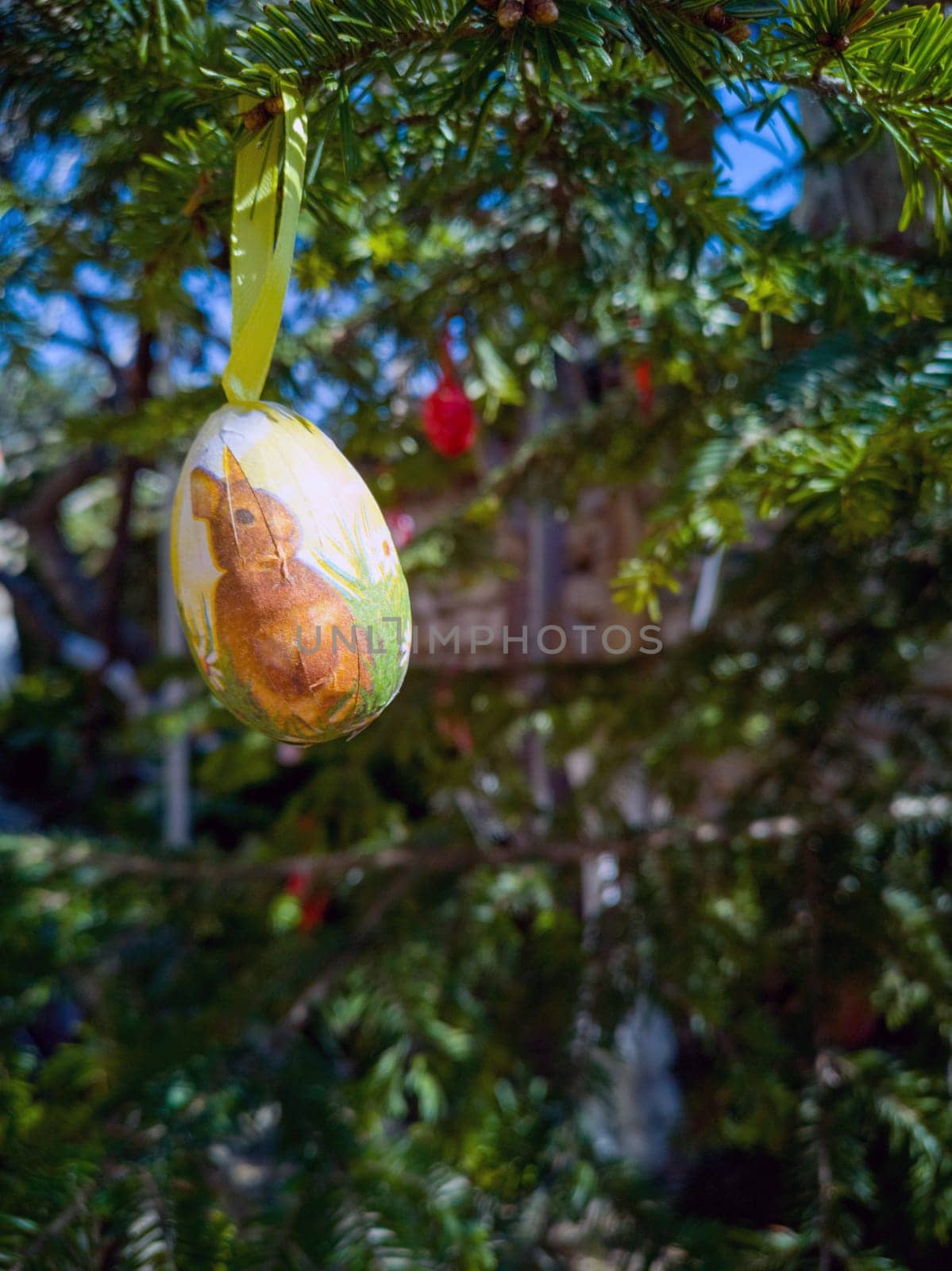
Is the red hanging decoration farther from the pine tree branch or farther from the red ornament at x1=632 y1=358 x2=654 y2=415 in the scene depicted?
the pine tree branch

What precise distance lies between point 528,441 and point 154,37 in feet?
1.75

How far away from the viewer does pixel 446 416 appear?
794mm

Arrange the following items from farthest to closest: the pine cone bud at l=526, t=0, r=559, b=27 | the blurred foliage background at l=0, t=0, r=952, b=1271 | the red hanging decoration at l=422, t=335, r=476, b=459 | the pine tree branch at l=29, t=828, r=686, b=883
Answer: the pine tree branch at l=29, t=828, r=686, b=883 → the red hanging decoration at l=422, t=335, r=476, b=459 → the blurred foliage background at l=0, t=0, r=952, b=1271 → the pine cone bud at l=526, t=0, r=559, b=27

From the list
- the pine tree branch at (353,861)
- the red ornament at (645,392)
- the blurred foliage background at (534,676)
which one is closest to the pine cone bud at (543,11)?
the blurred foliage background at (534,676)

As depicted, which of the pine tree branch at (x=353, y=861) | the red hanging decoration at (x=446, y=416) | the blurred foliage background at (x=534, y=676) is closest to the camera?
the blurred foliage background at (x=534, y=676)

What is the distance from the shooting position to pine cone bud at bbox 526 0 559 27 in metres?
0.27

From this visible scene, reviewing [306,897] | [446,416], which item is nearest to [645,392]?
[446,416]

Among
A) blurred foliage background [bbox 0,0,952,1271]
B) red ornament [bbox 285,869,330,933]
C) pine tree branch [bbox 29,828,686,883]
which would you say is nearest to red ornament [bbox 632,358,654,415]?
blurred foliage background [bbox 0,0,952,1271]

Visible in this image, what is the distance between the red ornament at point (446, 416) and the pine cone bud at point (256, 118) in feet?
1.57

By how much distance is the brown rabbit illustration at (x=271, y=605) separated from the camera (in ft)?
1.04

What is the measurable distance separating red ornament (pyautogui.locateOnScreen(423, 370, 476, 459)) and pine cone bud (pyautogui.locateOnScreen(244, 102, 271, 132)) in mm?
477

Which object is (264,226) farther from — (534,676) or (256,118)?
(534,676)

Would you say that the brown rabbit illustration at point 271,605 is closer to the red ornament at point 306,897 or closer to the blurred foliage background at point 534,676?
the blurred foliage background at point 534,676

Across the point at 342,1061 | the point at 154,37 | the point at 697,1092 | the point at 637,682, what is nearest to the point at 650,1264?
the point at 697,1092
